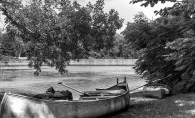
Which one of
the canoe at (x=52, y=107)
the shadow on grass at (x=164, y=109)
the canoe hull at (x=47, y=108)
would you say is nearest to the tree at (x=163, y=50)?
the shadow on grass at (x=164, y=109)

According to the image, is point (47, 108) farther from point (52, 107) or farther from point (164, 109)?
point (164, 109)

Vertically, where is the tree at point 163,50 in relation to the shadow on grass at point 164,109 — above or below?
above

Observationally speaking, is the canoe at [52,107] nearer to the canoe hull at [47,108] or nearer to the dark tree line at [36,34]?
the canoe hull at [47,108]

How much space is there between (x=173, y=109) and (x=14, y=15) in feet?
37.8

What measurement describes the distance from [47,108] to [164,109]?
19.8 ft

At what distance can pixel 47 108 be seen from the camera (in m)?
9.52

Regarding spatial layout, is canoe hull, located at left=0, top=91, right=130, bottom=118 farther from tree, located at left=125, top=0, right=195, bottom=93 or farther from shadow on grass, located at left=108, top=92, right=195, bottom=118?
tree, located at left=125, top=0, right=195, bottom=93

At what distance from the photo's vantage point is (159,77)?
58.0 ft

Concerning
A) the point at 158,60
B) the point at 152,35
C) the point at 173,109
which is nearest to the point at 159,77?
the point at 158,60

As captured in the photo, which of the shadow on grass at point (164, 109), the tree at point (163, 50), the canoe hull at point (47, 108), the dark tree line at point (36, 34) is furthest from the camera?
the dark tree line at point (36, 34)

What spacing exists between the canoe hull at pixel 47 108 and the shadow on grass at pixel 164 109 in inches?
63.6

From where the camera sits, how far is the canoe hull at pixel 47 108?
9.09 m

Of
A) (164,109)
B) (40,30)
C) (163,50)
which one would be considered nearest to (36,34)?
(40,30)

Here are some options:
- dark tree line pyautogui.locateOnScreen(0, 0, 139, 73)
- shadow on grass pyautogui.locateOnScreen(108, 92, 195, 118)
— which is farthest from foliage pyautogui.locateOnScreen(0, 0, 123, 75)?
shadow on grass pyautogui.locateOnScreen(108, 92, 195, 118)
